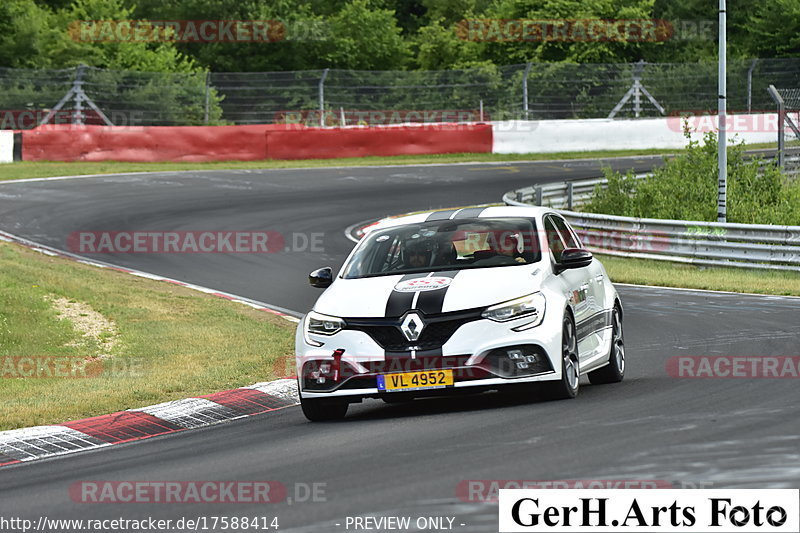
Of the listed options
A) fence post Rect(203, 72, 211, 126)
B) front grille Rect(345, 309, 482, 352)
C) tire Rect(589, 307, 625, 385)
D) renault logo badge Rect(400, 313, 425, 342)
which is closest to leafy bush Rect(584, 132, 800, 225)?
tire Rect(589, 307, 625, 385)

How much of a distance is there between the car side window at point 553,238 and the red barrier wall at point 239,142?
95.8 ft

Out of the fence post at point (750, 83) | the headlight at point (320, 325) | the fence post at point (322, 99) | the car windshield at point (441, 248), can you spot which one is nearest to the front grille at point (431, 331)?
the headlight at point (320, 325)

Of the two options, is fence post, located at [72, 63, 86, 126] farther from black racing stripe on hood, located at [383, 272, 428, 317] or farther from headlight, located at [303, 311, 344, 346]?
black racing stripe on hood, located at [383, 272, 428, 317]

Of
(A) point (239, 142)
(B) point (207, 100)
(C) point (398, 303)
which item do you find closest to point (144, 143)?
(A) point (239, 142)

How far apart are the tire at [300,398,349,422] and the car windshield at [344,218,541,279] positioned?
3.63ft

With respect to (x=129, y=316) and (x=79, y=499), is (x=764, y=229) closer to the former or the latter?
(x=129, y=316)

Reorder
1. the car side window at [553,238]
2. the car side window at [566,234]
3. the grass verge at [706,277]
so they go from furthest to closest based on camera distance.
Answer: the grass verge at [706,277]
the car side window at [566,234]
the car side window at [553,238]

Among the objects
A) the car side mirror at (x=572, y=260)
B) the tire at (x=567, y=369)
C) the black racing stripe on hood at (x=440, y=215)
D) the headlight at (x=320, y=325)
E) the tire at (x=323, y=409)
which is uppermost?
the black racing stripe on hood at (x=440, y=215)

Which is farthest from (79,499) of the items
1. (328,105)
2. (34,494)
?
(328,105)

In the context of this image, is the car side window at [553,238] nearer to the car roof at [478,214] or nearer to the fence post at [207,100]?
the car roof at [478,214]

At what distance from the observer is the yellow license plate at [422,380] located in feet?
29.9

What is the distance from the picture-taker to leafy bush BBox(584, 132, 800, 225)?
26.8 m

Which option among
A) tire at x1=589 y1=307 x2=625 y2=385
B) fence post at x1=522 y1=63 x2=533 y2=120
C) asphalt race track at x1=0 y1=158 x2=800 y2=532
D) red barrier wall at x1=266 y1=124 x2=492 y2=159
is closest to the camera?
asphalt race track at x1=0 y1=158 x2=800 y2=532

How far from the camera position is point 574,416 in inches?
344
